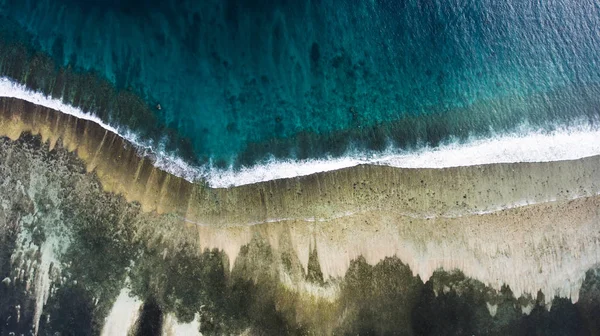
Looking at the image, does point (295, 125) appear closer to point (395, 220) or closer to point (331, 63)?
point (331, 63)

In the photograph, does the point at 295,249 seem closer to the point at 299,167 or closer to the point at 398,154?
the point at 299,167

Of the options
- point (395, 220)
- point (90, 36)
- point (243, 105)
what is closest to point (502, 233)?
point (395, 220)

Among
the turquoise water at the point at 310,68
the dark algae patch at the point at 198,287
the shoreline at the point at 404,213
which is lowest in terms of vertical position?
the dark algae patch at the point at 198,287

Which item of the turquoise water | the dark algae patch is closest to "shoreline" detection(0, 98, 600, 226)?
the dark algae patch

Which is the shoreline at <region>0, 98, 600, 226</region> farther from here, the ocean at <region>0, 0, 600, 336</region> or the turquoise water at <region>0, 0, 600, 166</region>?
the turquoise water at <region>0, 0, 600, 166</region>

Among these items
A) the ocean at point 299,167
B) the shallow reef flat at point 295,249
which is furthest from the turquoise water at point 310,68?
the shallow reef flat at point 295,249

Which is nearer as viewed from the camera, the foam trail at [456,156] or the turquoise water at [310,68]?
the foam trail at [456,156]

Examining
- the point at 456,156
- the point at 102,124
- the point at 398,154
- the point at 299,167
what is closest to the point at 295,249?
the point at 299,167

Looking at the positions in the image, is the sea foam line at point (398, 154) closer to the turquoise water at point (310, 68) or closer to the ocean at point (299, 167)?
the ocean at point (299, 167)
